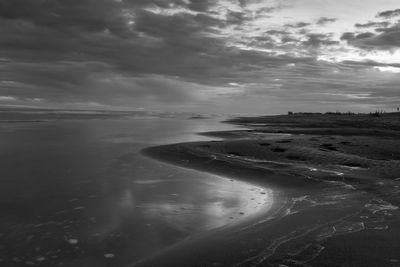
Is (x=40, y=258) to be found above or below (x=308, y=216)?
below

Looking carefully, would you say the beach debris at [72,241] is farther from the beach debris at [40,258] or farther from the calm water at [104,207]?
the beach debris at [40,258]

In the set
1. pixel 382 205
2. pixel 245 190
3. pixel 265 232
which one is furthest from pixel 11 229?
pixel 382 205

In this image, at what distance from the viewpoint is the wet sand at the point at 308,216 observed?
16.1 ft

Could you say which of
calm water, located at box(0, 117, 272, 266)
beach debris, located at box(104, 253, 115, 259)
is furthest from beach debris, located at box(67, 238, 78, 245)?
beach debris, located at box(104, 253, 115, 259)

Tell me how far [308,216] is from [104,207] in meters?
3.99

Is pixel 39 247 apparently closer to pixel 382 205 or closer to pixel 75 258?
pixel 75 258

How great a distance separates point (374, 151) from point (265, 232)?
11914 mm

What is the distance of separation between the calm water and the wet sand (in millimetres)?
561

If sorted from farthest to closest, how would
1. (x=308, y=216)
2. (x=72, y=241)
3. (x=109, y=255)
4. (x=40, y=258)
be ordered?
(x=308, y=216)
(x=72, y=241)
(x=109, y=255)
(x=40, y=258)

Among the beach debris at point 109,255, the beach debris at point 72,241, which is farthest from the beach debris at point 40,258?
the beach debris at point 109,255

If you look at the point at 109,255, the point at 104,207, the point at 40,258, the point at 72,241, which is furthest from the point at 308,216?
the point at 40,258

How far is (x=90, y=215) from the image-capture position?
6.66 m

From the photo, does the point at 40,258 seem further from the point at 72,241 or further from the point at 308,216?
the point at 308,216

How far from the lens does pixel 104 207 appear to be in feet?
23.7
